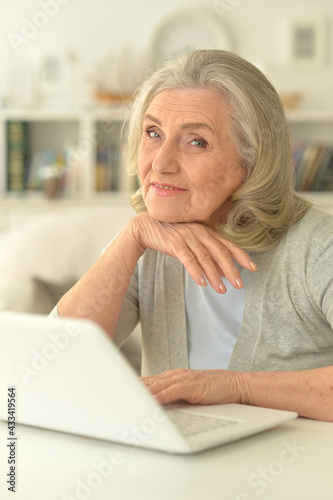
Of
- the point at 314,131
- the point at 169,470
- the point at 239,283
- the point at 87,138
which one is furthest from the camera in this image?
the point at 314,131

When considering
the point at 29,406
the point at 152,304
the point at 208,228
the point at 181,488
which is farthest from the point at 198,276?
the point at 181,488

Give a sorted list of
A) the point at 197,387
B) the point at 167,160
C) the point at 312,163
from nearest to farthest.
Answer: the point at 197,387 → the point at 167,160 → the point at 312,163

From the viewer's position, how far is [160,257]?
1467 mm

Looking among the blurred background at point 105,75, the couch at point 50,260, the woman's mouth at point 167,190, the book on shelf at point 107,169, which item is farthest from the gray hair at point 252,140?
the book on shelf at point 107,169

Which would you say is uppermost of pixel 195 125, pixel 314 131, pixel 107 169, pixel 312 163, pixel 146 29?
pixel 146 29

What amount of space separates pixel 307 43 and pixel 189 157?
3.29m

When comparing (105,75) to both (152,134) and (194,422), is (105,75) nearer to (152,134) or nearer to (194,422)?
(152,134)

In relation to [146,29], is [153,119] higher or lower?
lower

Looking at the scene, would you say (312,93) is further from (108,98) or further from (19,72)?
(19,72)

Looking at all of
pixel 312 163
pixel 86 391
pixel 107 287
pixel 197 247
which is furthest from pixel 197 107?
pixel 312 163

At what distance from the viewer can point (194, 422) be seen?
873 mm

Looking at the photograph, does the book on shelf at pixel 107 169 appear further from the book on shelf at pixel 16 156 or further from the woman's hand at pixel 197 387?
the woman's hand at pixel 197 387

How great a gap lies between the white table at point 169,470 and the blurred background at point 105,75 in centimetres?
336

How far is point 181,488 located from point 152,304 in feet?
2.46
